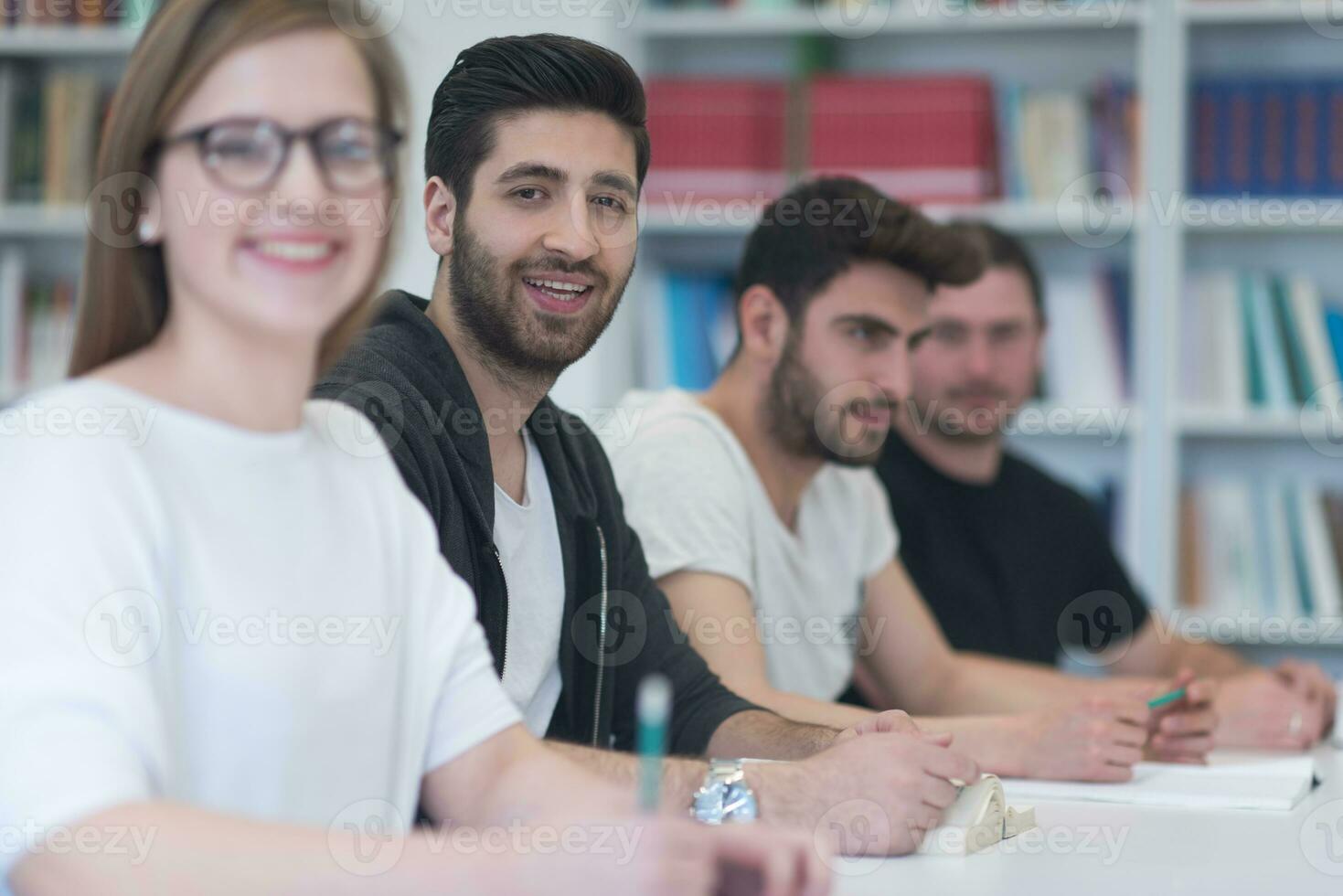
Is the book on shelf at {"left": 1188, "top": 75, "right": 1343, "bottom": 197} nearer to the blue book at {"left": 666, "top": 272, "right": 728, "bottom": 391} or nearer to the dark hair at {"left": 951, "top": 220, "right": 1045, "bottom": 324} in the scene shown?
the dark hair at {"left": 951, "top": 220, "right": 1045, "bottom": 324}

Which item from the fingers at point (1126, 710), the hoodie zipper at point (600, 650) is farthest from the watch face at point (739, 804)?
the fingers at point (1126, 710)

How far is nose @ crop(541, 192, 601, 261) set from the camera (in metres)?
1.39

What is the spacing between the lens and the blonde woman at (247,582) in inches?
29.3

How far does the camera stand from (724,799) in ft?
4.09

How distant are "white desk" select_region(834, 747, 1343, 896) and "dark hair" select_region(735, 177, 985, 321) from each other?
0.78m

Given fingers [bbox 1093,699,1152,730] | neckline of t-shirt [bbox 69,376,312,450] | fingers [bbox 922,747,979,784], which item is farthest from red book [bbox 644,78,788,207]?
neckline of t-shirt [bbox 69,376,312,450]

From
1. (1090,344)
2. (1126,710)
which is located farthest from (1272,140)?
(1126,710)

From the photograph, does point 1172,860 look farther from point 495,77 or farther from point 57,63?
point 57,63

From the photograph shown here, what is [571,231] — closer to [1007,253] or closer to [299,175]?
[299,175]

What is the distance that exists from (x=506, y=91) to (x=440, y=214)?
0.44 feet

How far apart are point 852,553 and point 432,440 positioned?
937mm

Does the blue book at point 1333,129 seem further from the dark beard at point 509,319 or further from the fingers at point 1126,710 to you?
the dark beard at point 509,319

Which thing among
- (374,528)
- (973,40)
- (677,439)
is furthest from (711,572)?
(973,40)

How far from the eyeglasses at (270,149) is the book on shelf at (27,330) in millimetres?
2668
